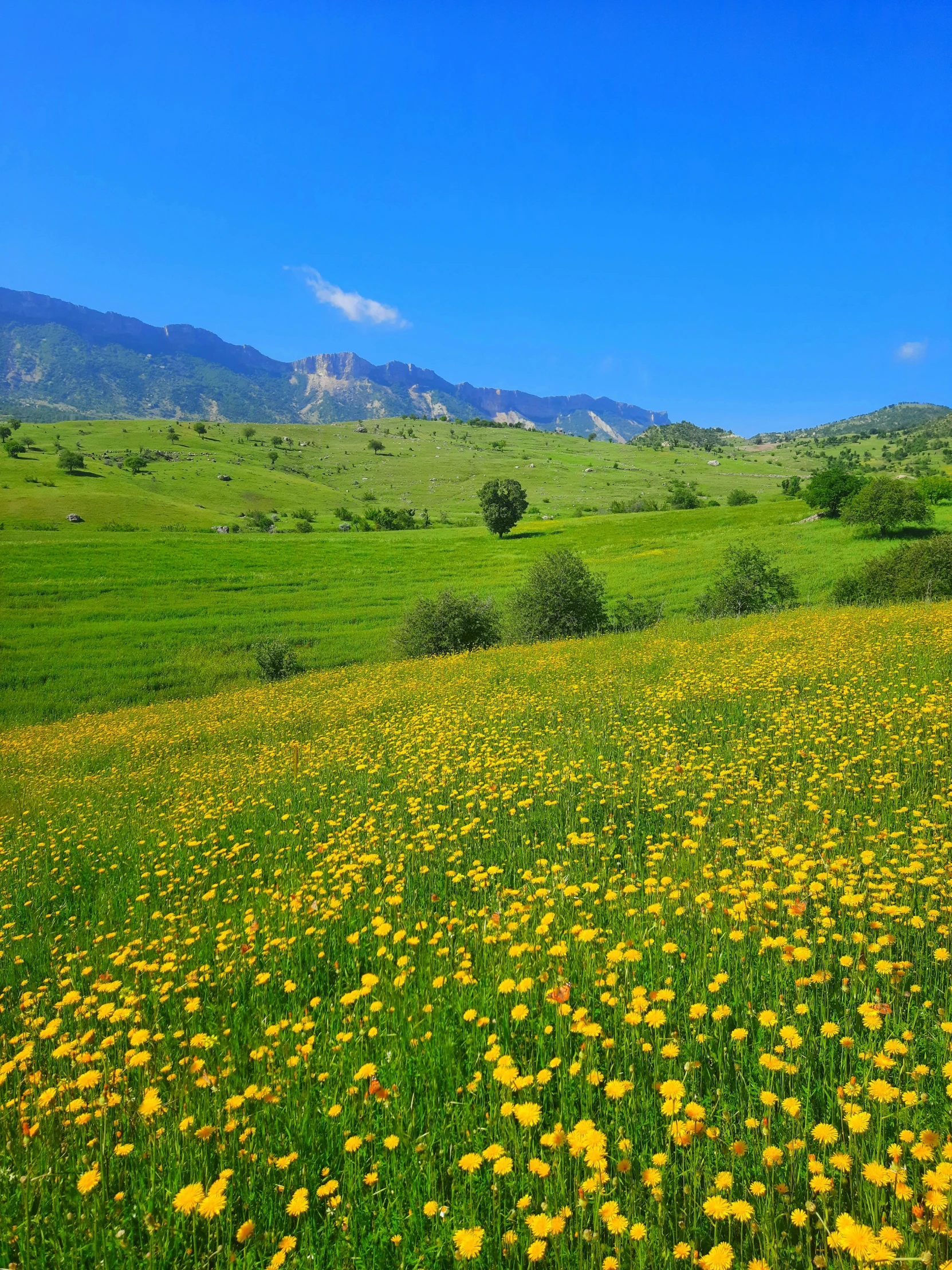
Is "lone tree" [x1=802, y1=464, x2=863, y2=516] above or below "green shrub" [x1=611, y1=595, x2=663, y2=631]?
above

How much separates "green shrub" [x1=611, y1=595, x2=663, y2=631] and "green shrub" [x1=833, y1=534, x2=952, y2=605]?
8.17m

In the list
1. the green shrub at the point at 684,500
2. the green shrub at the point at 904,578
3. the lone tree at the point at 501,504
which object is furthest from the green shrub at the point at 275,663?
the green shrub at the point at 684,500

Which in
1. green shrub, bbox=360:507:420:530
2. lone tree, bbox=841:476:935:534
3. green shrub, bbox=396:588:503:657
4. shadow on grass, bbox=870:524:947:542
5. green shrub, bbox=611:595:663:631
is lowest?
green shrub, bbox=396:588:503:657

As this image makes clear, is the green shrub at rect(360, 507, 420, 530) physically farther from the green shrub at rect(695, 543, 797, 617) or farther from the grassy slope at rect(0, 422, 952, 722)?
the green shrub at rect(695, 543, 797, 617)

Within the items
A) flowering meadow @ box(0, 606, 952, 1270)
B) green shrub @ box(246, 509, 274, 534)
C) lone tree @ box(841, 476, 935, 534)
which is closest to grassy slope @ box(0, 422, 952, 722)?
lone tree @ box(841, 476, 935, 534)

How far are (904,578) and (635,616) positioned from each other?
37.8 ft

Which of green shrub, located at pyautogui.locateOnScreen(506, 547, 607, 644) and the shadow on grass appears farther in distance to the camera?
the shadow on grass

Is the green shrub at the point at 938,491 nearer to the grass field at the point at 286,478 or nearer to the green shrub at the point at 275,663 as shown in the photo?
the grass field at the point at 286,478

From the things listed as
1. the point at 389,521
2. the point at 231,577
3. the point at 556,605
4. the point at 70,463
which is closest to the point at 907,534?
the point at 556,605

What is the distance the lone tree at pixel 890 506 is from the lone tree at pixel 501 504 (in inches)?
1498

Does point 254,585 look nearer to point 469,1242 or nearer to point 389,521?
point 389,521

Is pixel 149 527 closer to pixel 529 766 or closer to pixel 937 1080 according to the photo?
pixel 529 766

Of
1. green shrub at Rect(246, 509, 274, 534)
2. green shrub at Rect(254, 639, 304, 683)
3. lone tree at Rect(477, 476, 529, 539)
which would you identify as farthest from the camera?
green shrub at Rect(246, 509, 274, 534)

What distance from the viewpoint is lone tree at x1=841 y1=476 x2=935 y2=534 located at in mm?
42000
